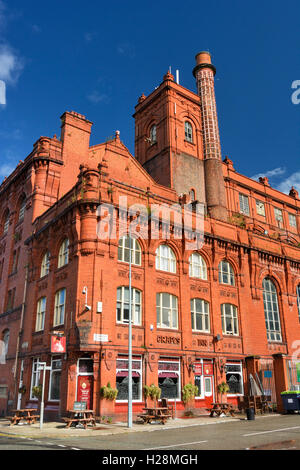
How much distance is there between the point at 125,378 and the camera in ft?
77.2

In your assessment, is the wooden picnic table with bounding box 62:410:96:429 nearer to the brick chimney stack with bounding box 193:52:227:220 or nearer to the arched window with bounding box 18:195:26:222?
the brick chimney stack with bounding box 193:52:227:220

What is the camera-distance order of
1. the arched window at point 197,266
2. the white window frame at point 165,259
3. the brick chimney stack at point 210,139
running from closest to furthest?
the white window frame at point 165,259
the arched window at point 197,266
the brick chimney stack at point 210,139

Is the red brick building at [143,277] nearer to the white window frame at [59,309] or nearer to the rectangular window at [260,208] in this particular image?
the white window frame at [59,309]

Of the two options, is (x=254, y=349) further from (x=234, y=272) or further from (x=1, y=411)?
(x=1, y=411)

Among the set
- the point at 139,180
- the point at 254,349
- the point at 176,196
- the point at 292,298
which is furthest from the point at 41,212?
the point at 292,298

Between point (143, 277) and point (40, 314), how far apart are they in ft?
27.7

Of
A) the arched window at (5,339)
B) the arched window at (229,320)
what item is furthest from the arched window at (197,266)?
the arched window at (5,339)

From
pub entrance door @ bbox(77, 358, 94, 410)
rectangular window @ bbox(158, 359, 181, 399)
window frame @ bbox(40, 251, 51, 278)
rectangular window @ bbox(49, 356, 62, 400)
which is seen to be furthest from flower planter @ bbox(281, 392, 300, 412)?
window frame @ bbox(40, 251, 51, 278)

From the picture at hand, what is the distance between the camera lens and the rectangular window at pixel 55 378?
24.3 m

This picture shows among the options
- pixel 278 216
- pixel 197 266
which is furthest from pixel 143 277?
pixel 278 216

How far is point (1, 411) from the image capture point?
30.8 m

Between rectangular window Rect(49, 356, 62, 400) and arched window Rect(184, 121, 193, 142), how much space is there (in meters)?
25.0

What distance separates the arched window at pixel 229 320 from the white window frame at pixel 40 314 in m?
13.1
